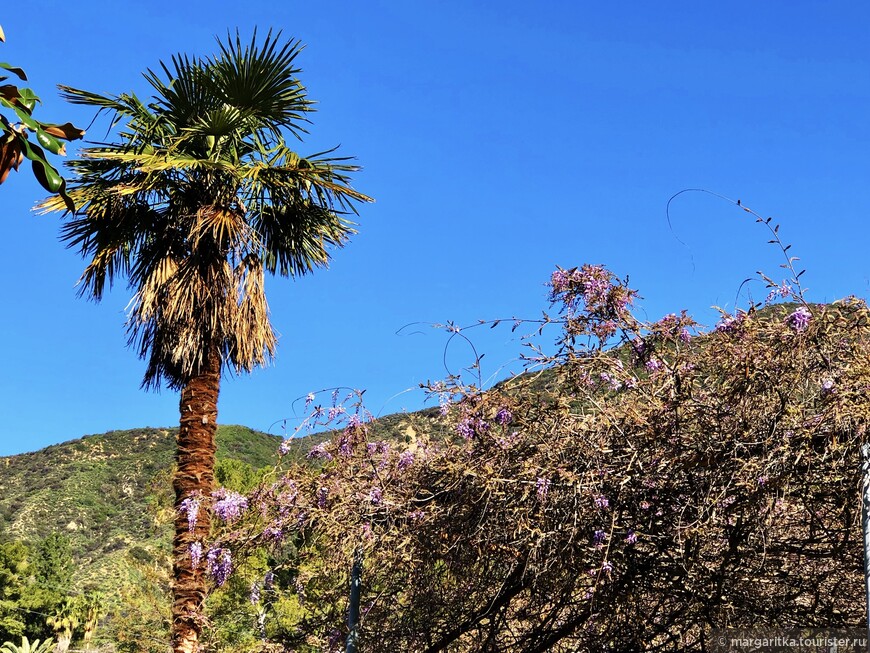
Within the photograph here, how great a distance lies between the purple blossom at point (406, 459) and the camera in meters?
6.24

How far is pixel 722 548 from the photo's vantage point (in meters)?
5.29

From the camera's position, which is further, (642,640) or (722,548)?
(642,640)

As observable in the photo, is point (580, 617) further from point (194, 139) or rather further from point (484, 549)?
point (194, 139)

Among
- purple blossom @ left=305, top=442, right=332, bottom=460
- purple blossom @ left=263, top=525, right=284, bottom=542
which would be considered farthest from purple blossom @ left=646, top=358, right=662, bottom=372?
purple blossom @ left=263, top=525, right=284, bottom=542

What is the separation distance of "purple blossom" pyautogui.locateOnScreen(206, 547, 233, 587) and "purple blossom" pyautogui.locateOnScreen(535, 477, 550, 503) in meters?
3.56

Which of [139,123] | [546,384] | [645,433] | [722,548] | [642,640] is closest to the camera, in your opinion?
[645,433]

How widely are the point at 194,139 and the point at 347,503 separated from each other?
23.0ft

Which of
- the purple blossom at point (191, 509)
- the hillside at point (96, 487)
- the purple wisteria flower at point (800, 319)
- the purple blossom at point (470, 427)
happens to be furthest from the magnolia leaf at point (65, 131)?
the hillside at point (96, 487)

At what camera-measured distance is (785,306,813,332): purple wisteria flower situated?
4.74 meters

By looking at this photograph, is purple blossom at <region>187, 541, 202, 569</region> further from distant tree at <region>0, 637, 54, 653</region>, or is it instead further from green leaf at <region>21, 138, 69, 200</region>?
distant tree at <region>0, 637, 54, 653</region>

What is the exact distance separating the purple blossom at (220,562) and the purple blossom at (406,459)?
2.16 metres

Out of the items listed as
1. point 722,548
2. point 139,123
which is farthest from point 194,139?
point 722,548

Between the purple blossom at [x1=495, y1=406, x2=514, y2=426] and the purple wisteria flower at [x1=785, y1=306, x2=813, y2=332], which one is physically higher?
the purple wisteria flower at [x1=785, y1=306, x2=813, y2=332]

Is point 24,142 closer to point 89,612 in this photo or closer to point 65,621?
point 89,612
